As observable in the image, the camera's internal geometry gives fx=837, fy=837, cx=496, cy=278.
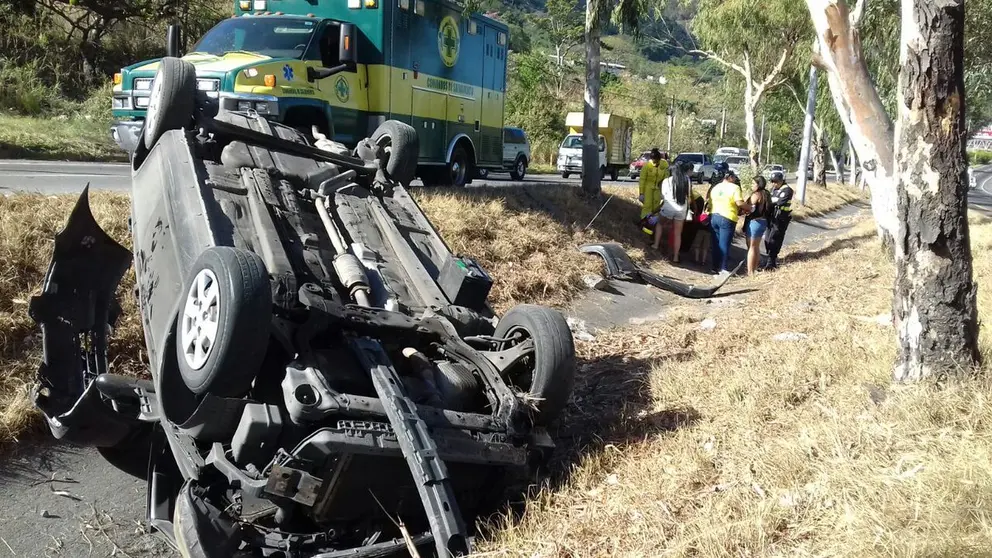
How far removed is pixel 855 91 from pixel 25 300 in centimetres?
879

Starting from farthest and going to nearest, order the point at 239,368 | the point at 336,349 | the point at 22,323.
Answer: the point at 22,323
the point at 336,349
the point at 239,368

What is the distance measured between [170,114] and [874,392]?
450cm

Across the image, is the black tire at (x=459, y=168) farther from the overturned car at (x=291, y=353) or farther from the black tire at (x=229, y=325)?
the black tire at (x=229, y=325)

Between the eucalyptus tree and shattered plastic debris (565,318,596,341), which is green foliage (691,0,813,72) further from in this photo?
shattered plastic debris (565,318,596,341)

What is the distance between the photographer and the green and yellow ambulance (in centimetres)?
946

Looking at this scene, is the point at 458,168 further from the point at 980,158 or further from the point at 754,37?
the point at 980,158

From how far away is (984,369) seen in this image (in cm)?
456

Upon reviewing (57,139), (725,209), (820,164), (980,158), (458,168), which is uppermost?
(980,158)

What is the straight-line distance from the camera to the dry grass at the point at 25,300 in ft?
16.7

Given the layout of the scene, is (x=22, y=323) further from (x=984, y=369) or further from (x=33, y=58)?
(x=33, y=58)

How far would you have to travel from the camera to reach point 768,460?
3.97 meters

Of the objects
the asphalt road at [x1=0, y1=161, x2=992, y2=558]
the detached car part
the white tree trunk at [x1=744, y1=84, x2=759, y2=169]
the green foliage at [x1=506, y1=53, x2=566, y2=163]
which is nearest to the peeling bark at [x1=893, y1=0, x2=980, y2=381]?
the asphalt road at [x1=0, y1=161, x2=992, y2=558]

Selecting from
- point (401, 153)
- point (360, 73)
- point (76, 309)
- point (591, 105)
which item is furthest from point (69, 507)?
point (591, 105)

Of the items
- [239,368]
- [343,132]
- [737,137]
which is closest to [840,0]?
[343,132]
